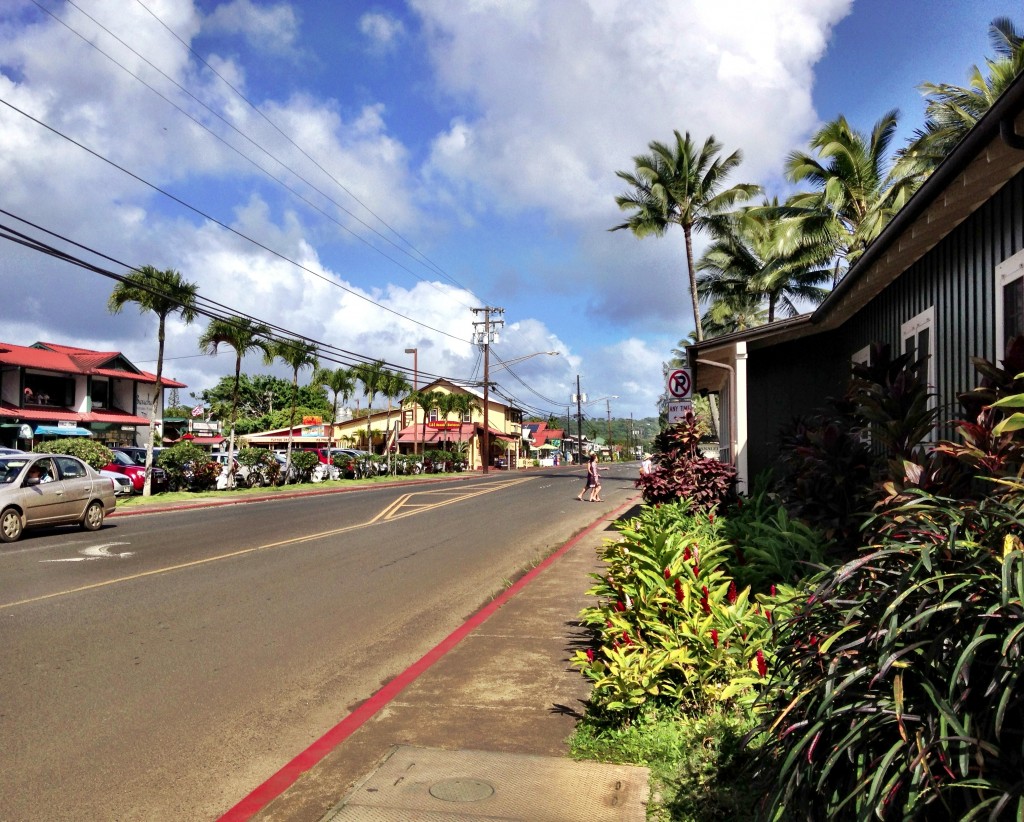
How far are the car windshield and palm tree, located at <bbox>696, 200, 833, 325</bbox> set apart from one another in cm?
2156

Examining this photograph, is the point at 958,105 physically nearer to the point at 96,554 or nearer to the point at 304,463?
the point at 96,554

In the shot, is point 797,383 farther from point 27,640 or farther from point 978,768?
point 978,768

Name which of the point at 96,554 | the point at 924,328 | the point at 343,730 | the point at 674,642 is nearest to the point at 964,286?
the point at 924,328

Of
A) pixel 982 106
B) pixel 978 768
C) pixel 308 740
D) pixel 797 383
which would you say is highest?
pixel 982 106

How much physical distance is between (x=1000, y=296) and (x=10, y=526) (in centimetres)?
1581

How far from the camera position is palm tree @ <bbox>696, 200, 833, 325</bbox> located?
2664cm

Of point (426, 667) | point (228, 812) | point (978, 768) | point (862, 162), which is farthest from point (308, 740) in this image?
point (862, 162)

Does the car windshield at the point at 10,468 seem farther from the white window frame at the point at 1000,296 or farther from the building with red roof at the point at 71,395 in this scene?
the building with red roof at the point at 71,395

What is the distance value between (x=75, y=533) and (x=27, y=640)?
33.6ft

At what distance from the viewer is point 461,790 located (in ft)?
13.9

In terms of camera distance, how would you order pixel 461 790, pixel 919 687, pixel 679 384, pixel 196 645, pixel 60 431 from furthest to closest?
pixel 60 431 < pixel 679 384 < pixel 196 645 < pixel 461 790 < pixel 919 687

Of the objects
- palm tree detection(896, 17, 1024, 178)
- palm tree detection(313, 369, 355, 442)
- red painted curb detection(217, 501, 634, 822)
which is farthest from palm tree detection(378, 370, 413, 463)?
red painted curb detection(217, 501, 634, 822)

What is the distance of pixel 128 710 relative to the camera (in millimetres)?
5727

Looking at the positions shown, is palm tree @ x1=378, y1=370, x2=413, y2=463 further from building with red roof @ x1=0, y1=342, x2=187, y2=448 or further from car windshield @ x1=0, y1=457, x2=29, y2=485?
car windshield @ x1=0, y1=457, x2=29, y2=485
